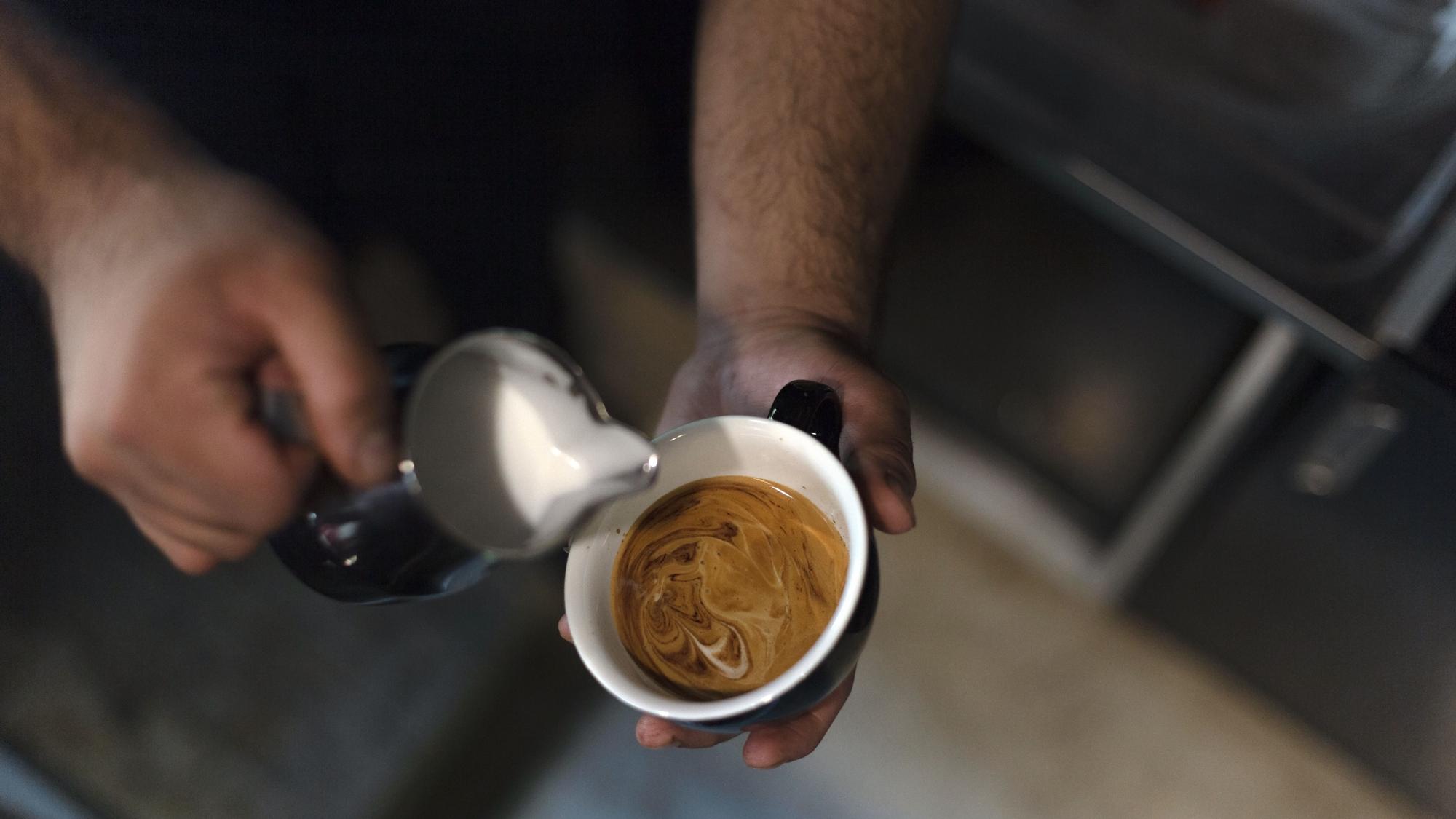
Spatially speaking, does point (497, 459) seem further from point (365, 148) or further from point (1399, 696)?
point (1399, 696)

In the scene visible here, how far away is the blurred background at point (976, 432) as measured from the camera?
967 mm

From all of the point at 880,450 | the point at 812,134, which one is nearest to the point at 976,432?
the point at 812,134

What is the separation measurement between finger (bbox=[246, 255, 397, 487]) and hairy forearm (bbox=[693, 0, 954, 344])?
451 mm

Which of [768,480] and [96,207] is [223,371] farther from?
[768,480]

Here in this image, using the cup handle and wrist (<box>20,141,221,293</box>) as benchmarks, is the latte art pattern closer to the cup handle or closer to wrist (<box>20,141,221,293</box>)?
the cup handle

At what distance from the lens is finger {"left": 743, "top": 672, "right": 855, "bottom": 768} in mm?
703

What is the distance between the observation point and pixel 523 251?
4.79ft

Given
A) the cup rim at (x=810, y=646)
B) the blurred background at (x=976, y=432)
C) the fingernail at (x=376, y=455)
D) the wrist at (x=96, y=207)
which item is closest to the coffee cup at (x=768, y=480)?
the cup rim at (x=810, y=646)

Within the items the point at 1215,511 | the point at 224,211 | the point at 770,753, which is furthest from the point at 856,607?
the point at 1215,511

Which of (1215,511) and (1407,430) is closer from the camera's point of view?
(1407,430)

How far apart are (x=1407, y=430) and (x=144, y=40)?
124 centimetres

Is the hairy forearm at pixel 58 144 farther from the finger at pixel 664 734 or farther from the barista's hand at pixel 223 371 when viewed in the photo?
the finger at pixel 664 734

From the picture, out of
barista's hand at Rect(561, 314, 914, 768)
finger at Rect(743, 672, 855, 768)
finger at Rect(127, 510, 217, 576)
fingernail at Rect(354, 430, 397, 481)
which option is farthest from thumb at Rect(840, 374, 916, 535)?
finger at Rect(127, 510, 217, 576)

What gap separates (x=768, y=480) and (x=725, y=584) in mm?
86
